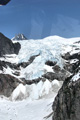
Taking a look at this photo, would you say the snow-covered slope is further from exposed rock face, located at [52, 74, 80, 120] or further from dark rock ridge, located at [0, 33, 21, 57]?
exposed rock face, located at [52, 74, 80, 120]

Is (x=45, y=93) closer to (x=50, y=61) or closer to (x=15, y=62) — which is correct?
(x=50, y=61)

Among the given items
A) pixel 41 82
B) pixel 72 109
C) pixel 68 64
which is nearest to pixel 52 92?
pixel 41 82

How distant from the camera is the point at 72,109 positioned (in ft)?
53.9

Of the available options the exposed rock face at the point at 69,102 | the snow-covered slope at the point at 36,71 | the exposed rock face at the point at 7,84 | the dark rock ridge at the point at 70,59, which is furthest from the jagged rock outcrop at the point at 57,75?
the exposed rock face at the point at 69,102

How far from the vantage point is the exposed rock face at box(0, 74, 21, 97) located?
58237 millimetres

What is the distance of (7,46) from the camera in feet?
267

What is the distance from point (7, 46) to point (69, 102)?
67.1 metres

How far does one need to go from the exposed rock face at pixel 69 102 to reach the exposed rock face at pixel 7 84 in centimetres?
4122

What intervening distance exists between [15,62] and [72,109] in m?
59.5

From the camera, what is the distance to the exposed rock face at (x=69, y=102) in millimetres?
16156

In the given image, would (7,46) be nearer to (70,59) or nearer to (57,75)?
(70,59)

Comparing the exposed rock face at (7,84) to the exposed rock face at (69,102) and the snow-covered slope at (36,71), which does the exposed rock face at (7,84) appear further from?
the exposed rock face at (69,102)

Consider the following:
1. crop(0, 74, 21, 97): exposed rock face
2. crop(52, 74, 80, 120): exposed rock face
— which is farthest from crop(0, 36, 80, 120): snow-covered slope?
crop(52, 74, 80, 120): exposed rock face

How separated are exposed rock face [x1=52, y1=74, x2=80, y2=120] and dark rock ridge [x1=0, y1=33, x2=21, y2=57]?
5992 centimetres
